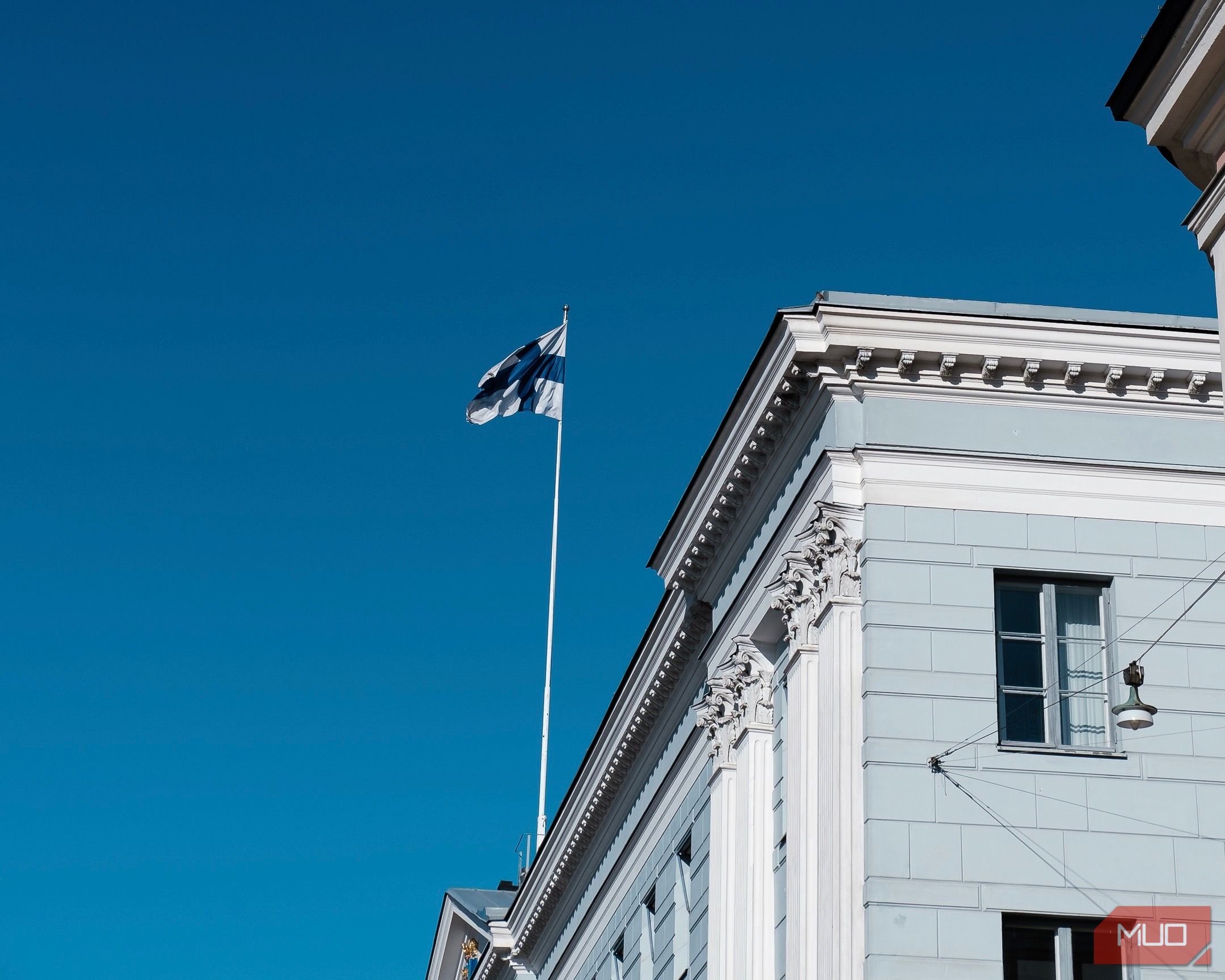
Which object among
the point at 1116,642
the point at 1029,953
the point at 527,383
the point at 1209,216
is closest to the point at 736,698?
the point at 1116,642

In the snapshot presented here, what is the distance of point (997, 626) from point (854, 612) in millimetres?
1785

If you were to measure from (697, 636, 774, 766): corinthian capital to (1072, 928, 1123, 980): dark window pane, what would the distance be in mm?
5931

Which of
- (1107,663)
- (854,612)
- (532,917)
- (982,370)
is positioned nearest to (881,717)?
(854,612)

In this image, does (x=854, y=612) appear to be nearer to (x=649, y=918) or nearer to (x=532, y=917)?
(x=649, y=918)

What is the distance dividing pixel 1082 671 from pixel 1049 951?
3381mm

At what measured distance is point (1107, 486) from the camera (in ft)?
82.0

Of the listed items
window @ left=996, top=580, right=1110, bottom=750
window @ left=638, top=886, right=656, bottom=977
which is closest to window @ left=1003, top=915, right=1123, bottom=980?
window @ left=996, top=580, right=1110, bottom=750

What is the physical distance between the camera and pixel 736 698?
28.4 meters

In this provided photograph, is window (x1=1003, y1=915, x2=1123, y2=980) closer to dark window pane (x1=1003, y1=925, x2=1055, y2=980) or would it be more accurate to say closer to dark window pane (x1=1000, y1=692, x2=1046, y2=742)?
dark window pane (x1=1003, y1=925, x2=1055, y2=980)

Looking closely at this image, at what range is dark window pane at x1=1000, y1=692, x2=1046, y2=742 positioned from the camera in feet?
78.1

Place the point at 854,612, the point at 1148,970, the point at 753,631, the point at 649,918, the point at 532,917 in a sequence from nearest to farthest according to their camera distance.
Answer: the point at 1148,970, the point at 854,612, the point at 753,631, the point at 649,918, the point at 532,917

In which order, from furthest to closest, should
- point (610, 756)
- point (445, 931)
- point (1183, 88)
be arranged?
point (445, 931)
point (610, 756)
point (1183, 88)

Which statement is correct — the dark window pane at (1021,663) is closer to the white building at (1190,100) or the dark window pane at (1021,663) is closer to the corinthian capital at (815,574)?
the corinthian capital at (815,574)
